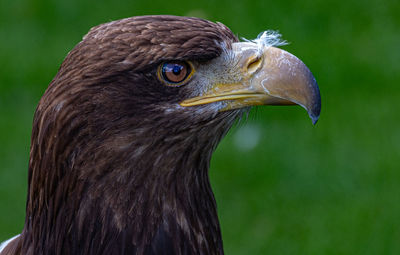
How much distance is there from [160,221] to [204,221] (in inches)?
10.6

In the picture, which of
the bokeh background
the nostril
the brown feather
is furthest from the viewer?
Result: the bokeh background

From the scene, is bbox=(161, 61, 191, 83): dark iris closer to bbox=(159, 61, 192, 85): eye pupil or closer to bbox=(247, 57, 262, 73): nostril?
bbox=(159, 61, 192, 85): eye pupil

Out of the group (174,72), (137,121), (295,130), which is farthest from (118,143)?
(295,130)

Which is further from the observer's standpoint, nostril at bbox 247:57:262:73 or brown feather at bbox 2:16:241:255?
nostril at bbox 247:57:262:73

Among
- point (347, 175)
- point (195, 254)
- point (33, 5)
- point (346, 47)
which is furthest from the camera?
point (33, 5)

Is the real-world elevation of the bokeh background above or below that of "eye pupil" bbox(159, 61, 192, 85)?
below

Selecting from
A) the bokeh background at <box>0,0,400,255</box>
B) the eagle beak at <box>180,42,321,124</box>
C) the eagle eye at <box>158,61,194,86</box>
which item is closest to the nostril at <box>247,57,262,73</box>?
the eagle beak at <box>180,42,321,124</box>

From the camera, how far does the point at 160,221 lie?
345 cm

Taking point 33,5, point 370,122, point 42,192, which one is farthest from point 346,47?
point 42,192

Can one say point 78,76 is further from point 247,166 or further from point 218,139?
point 247,166

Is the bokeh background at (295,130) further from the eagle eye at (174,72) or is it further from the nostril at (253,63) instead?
the eagle eye at (174,72)

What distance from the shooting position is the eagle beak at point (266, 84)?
3322 millimetres

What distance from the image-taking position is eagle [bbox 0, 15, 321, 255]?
328cm

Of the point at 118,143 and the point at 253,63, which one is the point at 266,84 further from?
the point at 118,143
